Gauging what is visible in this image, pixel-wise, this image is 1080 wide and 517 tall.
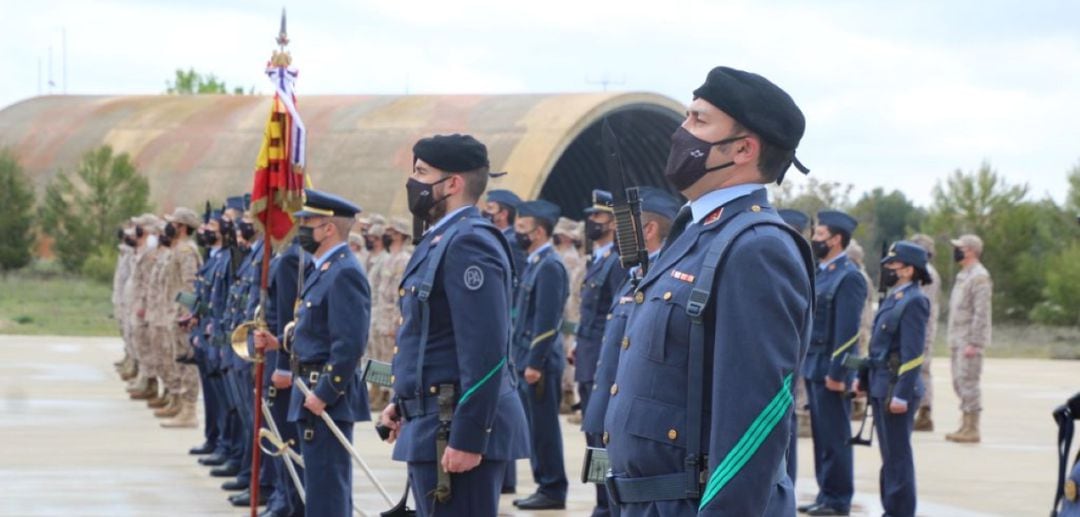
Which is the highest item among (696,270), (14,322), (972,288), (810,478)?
(696,270)

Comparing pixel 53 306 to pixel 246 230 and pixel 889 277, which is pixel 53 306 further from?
pixel 889 277

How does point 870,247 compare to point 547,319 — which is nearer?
point 547,319

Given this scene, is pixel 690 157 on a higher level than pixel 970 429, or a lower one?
higher

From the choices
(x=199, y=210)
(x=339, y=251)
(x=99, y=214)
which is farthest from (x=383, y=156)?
(x=339, y=251)

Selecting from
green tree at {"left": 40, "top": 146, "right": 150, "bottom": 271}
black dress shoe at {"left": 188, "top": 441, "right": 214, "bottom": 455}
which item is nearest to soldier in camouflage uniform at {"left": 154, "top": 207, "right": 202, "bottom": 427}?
black dress shoe at {"left": 188, "top": 441, "right": 214, "bottom": 455}

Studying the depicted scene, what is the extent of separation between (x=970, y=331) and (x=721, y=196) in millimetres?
12381

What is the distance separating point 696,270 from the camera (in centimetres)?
423

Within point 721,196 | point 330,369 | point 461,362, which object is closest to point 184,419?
point 330,369

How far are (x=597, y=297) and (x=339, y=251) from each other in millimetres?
3258

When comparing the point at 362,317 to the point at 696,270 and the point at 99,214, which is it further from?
the point at 99,214

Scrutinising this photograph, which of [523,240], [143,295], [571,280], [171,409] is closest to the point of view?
[523,240]

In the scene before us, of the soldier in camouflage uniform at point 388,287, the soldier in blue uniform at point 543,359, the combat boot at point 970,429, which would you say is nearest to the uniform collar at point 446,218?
the soldier in blue uniform at point 543,359

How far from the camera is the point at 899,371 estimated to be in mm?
10727

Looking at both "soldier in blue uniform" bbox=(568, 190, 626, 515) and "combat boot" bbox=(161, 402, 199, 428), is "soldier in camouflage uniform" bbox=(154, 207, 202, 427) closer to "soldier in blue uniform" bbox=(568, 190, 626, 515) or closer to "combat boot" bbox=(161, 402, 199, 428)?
"combat boot" bbox=(161, 402, 199, 428)
